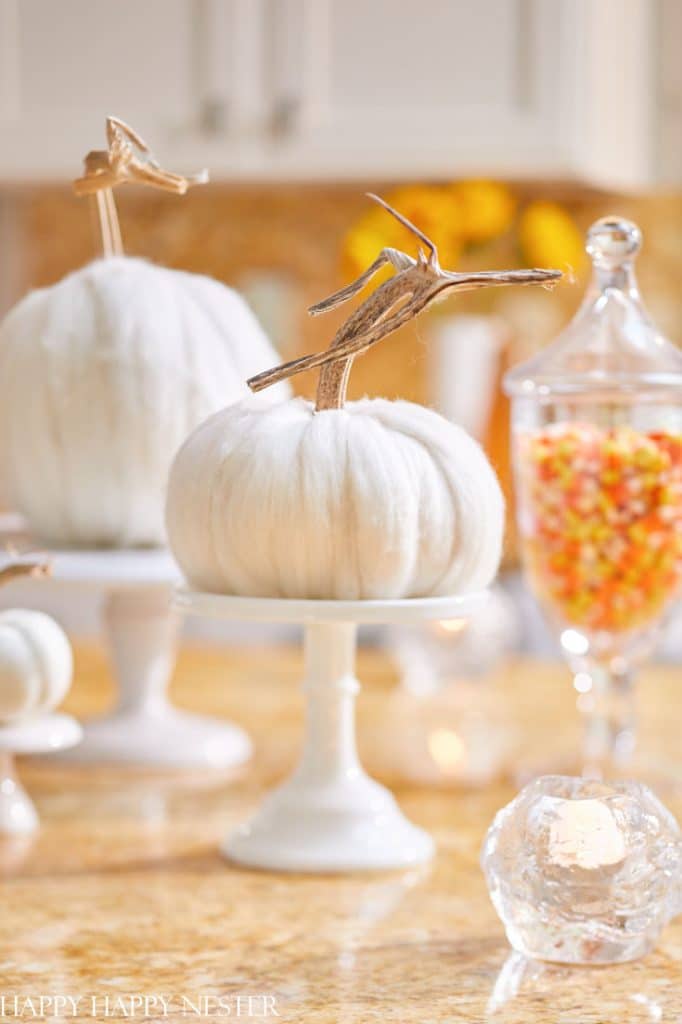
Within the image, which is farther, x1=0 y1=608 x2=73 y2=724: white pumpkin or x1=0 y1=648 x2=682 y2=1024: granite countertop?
x1=0 y1=608 x2=73 y2=724: white pumpkin

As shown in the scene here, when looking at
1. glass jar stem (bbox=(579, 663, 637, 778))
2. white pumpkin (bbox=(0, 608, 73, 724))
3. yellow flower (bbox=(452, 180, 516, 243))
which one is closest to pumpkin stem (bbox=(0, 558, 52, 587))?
white pumpkin (bbox=(0, 608, 73, 724))

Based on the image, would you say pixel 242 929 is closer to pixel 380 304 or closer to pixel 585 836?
pixel 585 836

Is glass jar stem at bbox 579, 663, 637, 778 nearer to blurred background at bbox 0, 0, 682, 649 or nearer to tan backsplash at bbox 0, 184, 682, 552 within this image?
blurred background at bbox 0, 0, 682, 649

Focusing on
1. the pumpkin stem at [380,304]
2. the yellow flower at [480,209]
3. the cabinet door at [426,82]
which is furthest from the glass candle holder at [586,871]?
the yellow flower at [480,209]

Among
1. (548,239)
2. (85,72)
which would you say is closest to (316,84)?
(85,72)

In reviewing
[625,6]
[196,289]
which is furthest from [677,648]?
[196,289]

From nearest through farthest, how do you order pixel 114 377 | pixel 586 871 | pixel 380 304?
1. pixel 586 871
2. pixel 380 304
3. pixel 114 377

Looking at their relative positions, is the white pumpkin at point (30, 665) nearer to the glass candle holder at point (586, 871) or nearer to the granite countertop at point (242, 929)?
the granite countertop at point (242, 929)

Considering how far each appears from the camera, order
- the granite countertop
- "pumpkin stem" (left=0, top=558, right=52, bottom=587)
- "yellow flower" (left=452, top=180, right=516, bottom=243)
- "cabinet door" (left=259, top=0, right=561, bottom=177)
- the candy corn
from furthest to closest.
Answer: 1. "yellow flower" (left=452, top=180, right=516, bottom=243)
2. "cabinet door" (left=259, top=0, right=561, bottom=177)
3. the candy corn
4. "pumpkin stem" (left=0, top=558, right=52, bottom=587)
5. the granite countertop

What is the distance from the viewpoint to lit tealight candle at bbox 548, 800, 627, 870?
0.69 m

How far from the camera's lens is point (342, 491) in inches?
30.3

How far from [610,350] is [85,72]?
1200 mm

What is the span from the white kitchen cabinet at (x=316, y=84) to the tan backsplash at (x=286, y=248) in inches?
8.7

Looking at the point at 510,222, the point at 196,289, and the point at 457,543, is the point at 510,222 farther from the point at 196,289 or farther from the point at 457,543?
the point at 457,543
